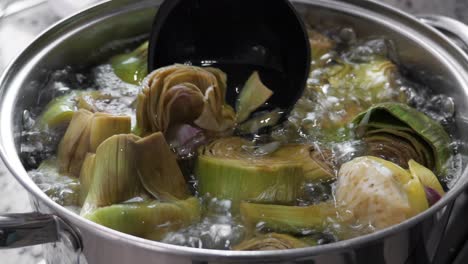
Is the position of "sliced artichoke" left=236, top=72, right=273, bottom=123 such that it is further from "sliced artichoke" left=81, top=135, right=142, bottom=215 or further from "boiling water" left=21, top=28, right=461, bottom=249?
"sliced artichoke" left=81, top=135, right=142, bottom=215

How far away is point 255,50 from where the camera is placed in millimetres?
843

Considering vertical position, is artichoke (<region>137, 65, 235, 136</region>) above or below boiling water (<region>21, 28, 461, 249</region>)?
above

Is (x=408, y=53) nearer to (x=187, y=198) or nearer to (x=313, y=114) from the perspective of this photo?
(x=313, y=114)

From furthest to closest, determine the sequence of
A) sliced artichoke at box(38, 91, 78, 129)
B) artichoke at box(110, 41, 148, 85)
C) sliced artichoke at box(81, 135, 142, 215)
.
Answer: artichoke at box(110, 41, 148, 85) < sliced artichoke at box(38, 91, 78, 129) < sliced artichoke at box(81, 135, 142, 215)

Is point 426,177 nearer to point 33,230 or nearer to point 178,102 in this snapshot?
point 178,102

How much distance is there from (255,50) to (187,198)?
31cm

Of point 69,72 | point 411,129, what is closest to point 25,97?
point 69,72

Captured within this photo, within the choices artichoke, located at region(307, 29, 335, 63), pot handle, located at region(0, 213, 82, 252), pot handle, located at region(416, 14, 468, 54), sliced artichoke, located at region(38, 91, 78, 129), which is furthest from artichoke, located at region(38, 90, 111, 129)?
pot handle, located at region(416, 14, 468, 54)

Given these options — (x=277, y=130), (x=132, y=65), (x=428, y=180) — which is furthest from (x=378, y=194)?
(x=132, y=65)

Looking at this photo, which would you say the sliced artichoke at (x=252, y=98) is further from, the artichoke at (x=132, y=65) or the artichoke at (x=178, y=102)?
the artichoke at (x=132, y=65)

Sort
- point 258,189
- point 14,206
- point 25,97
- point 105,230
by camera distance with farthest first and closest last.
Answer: point 14,206 < point 25,97 < point 258,189 < point 105,230

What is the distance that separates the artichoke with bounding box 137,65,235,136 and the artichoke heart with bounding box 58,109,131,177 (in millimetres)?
32

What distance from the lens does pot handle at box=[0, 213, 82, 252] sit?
0.50 metres

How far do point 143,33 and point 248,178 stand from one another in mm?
399
